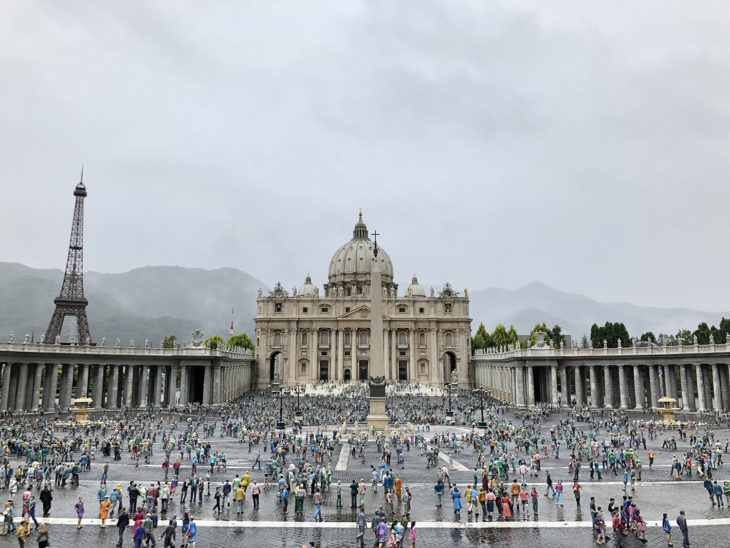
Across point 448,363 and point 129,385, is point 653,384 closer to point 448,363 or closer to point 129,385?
point 448,363

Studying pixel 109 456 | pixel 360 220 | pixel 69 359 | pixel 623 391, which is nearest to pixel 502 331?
pixel 360 220

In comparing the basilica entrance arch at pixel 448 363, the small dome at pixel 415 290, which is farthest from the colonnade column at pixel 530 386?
the small dome at pixel 415 290

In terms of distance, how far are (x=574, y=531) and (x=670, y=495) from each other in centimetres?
796

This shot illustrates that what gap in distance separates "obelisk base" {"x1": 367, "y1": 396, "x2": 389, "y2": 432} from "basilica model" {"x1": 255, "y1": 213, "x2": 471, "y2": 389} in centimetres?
6655

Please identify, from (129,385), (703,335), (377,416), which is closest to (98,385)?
(129,385)

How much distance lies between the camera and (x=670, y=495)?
77.8ft

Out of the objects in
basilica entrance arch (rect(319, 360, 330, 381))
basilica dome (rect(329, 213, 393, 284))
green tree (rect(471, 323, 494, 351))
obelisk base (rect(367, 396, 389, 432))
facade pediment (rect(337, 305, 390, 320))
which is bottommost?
obelisk base (rect(367, 396, 389, 432))

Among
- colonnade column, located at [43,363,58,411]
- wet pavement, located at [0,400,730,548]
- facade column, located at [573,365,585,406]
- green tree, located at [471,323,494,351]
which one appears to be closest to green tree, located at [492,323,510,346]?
green tree, located at [471,323,494,351]

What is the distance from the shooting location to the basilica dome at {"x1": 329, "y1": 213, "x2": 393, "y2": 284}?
450ft

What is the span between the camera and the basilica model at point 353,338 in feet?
369

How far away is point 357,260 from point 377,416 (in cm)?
9504

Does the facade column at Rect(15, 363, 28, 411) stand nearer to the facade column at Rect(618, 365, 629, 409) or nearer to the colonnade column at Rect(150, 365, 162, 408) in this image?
the colonnade column at Rect(150, 365, 162, 408)

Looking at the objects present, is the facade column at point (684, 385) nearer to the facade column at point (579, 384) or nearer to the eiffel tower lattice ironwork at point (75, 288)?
the facade column at point (579, 384)

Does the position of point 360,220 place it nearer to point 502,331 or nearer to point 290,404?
point 502,331
